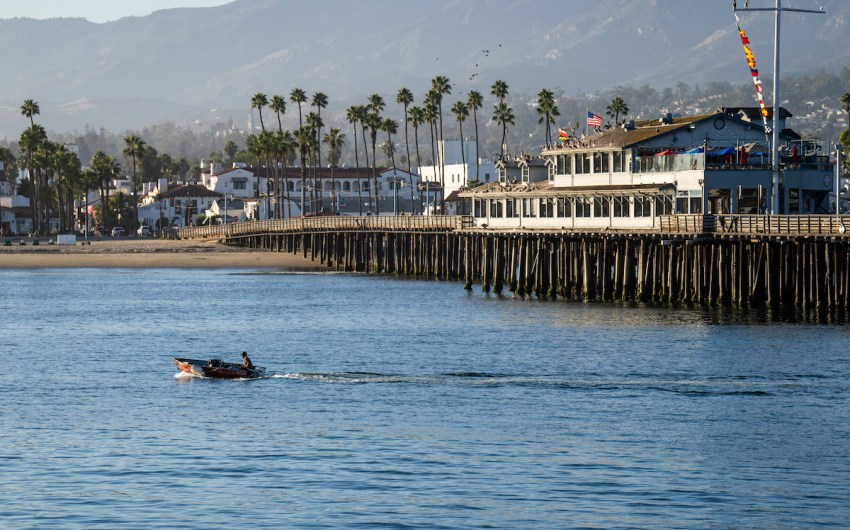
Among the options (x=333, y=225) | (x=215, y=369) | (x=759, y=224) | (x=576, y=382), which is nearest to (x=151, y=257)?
(x=333, y=225)

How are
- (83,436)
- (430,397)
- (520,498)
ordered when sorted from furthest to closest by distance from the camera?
(430,397) → (83,436) → (520,498)

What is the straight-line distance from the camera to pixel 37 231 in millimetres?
159625

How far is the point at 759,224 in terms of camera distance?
206ft

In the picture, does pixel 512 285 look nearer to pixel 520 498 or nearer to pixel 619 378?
pixel 619 378

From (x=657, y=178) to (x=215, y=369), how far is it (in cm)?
3429

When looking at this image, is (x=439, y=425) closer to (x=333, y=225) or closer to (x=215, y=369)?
(x=215, y=369)

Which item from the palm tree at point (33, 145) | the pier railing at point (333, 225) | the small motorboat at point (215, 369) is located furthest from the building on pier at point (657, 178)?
the palm tree at point (33, 145)

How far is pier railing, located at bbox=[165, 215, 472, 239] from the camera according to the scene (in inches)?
3829

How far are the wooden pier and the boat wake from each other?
15.0m

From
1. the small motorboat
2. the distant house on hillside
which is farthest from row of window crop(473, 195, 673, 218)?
the distant house on hillside

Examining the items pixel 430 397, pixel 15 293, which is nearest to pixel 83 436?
pixel 430 397

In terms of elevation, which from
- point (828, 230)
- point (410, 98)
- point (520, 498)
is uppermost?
point (410, 98)

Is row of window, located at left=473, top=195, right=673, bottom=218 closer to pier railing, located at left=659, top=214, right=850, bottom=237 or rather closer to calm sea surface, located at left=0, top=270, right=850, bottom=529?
pier railing, located at left=659, top=214, right=850, bottom=237

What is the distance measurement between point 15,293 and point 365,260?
28715 mm
